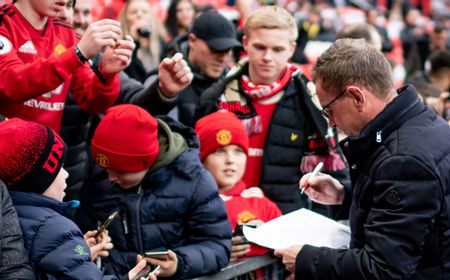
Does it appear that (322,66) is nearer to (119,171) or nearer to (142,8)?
(119,171)

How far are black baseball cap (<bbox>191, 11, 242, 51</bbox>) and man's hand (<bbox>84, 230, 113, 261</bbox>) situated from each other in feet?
8.64

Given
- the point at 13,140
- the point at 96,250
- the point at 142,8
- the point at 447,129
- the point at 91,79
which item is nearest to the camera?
the point at 13,140

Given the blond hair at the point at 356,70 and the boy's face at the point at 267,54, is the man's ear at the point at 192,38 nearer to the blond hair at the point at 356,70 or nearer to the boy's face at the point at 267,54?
the boy's face at the point at 267,54

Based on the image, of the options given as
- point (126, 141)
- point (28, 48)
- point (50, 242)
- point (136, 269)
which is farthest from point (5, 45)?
point (50, 242)

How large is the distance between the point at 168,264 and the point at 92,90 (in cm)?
125

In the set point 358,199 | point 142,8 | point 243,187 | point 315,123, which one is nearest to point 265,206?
point 243,187

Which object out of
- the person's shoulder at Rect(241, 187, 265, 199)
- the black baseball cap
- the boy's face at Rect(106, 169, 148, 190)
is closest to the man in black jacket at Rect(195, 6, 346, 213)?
the person's shoulder at Rect(241, 187, 265, 199)

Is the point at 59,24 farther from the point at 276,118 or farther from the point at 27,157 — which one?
the point at 27,157

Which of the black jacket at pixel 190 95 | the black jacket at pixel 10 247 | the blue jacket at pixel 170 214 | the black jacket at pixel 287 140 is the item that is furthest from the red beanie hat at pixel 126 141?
the black jacket at pixel 190 95

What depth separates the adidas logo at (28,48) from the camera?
14.8ft

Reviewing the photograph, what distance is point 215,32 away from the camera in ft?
21.1

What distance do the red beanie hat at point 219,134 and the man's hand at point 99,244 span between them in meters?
1.12

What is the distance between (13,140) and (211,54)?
3244mm

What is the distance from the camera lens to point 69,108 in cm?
498
